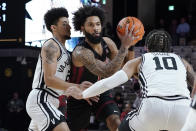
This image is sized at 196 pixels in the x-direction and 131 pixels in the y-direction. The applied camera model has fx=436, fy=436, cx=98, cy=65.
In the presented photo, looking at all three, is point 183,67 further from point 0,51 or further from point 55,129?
point 0,51

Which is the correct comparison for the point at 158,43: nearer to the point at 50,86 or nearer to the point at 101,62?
the point at 101,62

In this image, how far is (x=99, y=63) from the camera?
495cm

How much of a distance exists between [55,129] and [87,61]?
Result: 0.95 meters

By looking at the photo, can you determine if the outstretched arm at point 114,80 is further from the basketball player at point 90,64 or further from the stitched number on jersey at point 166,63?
the basketball player at point 90,64

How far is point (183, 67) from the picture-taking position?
3902mm

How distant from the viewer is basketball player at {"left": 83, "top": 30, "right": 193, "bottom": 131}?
3.68 meters

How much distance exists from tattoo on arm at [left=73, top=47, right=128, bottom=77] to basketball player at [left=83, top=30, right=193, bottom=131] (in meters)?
0.83

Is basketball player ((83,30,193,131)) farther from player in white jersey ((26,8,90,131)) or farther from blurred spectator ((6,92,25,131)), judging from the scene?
blurred spectator ((6,92,25,131))

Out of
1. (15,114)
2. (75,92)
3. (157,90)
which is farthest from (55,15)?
(15,114)

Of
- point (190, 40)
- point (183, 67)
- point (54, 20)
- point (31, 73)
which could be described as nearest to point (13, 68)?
point (31, 73)

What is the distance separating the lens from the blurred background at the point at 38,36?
1005 centimetres

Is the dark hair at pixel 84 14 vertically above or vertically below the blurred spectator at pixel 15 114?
above

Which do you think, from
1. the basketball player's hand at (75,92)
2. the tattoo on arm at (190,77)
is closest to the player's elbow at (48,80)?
the basketball player's hand at (75,92)

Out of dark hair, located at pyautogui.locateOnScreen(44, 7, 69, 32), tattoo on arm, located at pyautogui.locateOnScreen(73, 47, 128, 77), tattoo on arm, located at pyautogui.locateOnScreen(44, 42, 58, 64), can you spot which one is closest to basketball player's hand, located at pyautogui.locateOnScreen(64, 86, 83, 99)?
tattoo on arm, located at pyautogui.locateOnScreen(44, 42, 58, 64)
